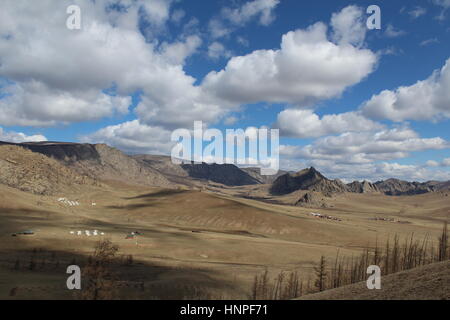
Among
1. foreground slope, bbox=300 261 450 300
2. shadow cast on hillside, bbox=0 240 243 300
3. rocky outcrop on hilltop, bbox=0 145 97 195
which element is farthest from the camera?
rocky outcrop on hilltop, bbox=0 145 97 195

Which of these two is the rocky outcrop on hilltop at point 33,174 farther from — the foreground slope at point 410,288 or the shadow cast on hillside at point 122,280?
the foreground slope at point 410,288

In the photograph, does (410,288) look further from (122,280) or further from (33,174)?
(33,174)

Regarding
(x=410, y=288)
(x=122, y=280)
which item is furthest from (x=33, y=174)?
(x=410, y=288)

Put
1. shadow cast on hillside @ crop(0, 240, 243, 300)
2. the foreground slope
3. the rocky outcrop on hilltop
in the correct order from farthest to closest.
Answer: the rocky outcrop on hilltop < shadow cast on hillside @ crop(0, 240, 243, 300) < the foreground slope

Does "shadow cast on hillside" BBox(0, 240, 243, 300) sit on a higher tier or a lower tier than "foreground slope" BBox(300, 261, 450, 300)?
lower

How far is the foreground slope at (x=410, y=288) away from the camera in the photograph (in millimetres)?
16984

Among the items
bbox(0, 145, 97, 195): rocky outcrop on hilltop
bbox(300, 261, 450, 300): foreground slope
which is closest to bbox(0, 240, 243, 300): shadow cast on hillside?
bbox(300, 261, 450, 300): foreground slope

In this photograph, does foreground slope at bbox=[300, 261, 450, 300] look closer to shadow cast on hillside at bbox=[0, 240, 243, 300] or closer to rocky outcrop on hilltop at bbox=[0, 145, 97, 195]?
shadow cast on hillside at bbox=[0, 240, 243, 300]

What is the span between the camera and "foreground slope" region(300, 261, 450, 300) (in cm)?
1698

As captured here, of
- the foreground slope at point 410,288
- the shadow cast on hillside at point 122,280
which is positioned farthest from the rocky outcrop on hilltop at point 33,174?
the foreground slope at point 410,288

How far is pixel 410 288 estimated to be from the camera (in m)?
18.5

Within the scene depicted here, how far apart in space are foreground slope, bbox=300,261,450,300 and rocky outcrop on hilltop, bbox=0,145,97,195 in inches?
6132

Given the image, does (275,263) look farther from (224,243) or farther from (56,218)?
(56,218)
